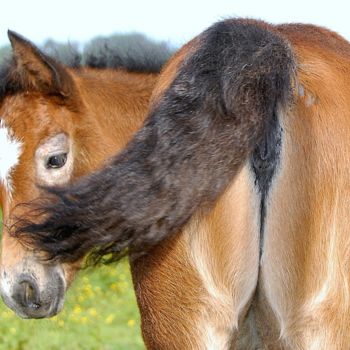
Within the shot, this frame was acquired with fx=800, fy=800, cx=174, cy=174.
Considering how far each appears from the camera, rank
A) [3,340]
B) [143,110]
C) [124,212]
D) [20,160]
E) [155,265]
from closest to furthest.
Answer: [124,212] → [155,265] → [20,160] → [143,110] → [3,340]

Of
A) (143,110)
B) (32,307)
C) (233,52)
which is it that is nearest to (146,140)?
(233,52)

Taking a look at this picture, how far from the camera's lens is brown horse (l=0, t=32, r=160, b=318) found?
3.55 m

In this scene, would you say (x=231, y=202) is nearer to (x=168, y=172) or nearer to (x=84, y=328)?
(x=168, y=172)

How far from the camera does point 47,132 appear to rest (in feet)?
13.0

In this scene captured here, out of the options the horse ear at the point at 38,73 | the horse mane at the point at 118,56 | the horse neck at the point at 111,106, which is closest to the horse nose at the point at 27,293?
the horse neck at the point at 111,106

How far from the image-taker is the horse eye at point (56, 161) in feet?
12.8

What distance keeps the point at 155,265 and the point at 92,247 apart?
0.28 metres

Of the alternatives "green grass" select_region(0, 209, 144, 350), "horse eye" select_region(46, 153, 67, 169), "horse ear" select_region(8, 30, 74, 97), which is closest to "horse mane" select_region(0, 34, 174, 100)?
"horse ear" select_region(8, 30, 74, 97)

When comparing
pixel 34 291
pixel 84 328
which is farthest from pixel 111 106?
pixel 84 328

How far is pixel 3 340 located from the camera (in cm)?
641

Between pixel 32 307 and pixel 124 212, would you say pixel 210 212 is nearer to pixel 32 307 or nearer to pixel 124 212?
pixel 124 212

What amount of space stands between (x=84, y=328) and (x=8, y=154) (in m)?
3.37

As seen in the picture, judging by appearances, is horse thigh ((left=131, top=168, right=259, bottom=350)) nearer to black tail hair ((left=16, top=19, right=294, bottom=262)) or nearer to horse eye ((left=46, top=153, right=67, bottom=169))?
black tail hair ((left=16, top=19, right=294, bottom=262))

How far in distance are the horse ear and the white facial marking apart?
0.34 metres
